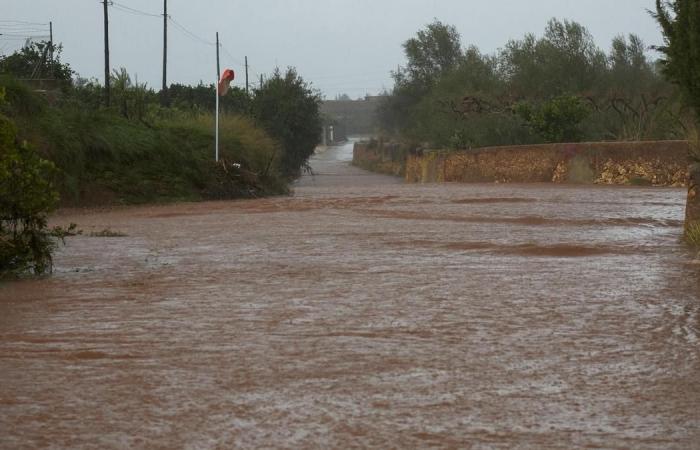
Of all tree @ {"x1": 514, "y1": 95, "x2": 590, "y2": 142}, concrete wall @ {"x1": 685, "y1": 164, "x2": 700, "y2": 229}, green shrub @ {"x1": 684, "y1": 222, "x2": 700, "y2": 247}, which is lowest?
green shrub @ {"x1": 684, "y1": 222, "x2": 700, "y2": 247}

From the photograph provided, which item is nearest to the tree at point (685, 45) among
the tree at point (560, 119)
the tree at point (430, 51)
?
the tree at point (560, 119)

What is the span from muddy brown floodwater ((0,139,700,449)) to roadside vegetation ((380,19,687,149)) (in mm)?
5489

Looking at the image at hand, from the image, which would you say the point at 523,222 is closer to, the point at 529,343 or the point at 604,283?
the point at 604,283

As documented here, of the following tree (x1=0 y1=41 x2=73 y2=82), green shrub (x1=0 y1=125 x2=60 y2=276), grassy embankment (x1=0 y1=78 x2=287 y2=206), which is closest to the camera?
green shrub (x1=0 y1=125 x2=60 y2=276)

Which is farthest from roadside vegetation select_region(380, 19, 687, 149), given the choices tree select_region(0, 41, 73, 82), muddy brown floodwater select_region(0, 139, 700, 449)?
tree select_region(0, 41, 73, 82)

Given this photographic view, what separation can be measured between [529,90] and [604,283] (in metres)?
42.4

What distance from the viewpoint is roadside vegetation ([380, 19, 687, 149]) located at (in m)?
30.5

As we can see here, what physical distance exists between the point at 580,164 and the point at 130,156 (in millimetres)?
9953

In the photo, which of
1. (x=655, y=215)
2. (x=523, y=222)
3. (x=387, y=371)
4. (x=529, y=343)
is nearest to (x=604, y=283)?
(x=529, y=343)

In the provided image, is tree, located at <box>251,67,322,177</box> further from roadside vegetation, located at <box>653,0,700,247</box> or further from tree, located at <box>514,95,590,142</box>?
roadside vegetation, located at <box>653,0,700,247</box>

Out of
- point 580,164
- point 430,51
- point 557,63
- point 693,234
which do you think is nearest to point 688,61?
point 693,234

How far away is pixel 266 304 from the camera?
7.36 meters

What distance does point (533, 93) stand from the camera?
154 ft

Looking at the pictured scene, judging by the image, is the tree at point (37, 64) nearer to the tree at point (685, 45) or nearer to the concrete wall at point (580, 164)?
the concrete wall at point (580, 164)
